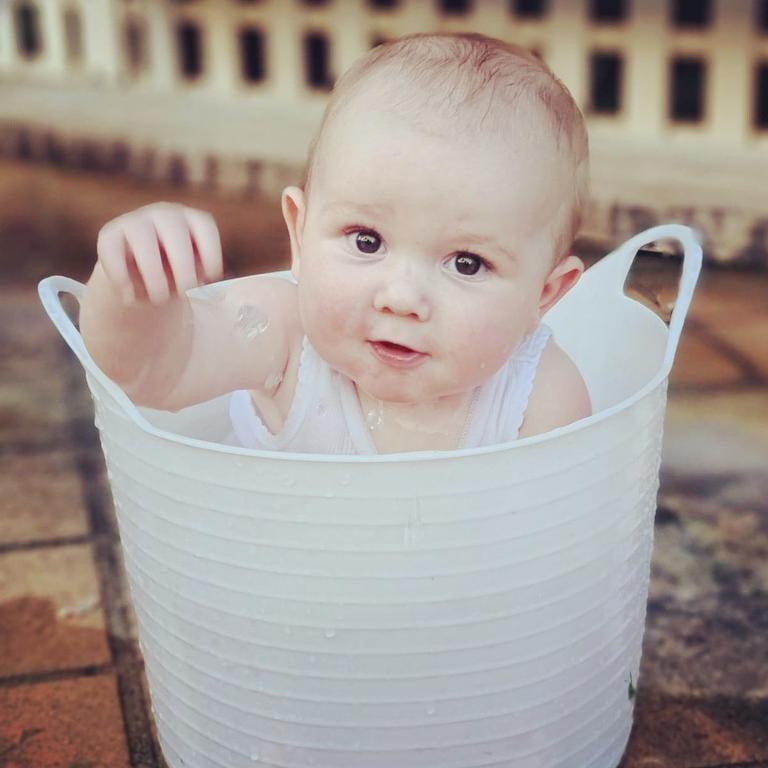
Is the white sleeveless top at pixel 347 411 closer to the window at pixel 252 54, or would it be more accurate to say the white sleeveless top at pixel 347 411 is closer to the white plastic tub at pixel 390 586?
the white plastic tub at pixel 390 586

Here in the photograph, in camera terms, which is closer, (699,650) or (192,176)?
(699,650)

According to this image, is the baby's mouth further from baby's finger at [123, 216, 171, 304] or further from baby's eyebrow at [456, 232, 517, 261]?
baby's finger at [123, 216, 171, 304]

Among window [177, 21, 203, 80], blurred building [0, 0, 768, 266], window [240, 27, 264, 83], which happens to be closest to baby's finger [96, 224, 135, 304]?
blurred building [0, 0, 768, 266]

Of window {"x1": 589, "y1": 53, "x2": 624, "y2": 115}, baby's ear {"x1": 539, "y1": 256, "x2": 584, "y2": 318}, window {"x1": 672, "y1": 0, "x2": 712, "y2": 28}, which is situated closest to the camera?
baby's ear {"x1": 539, "y1": 256, "x2": 584, "y2": 318}

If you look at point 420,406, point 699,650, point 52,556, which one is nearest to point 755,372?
point 699,650

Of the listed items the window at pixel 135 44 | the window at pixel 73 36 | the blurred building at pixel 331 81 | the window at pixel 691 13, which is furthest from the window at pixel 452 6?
the window at pixel 73 36

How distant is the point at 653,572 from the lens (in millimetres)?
1370

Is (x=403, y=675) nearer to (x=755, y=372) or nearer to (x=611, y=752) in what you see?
(x=611, y=752)

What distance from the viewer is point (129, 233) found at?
2.73ft

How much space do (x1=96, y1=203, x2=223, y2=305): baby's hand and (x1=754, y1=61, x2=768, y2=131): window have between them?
5.97 ft

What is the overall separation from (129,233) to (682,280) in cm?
46

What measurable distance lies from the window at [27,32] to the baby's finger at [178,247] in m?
2.85

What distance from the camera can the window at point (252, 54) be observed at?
2.98 metres

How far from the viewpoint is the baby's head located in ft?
3.05
